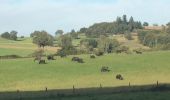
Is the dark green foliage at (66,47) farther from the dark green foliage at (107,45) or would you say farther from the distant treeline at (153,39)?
the distant treeline at (153,39)

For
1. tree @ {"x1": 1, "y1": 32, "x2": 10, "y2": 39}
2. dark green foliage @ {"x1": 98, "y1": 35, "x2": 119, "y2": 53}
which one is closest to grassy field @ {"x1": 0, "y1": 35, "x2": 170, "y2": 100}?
dark green foliage @ {"x1": 98, "y1": 35, "x2": 119, "y2": 53}

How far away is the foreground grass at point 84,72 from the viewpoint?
7162 centimetres

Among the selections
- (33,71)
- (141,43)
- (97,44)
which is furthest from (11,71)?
(141,43)

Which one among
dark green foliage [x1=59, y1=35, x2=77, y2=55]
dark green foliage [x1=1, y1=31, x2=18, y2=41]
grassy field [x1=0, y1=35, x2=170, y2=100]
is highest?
dark green foliage [x1=1, y1=31, x2=18, y2=41]

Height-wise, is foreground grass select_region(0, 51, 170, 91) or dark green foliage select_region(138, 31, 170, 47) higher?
dark green foliage select_region(138, 31, 170, 47)

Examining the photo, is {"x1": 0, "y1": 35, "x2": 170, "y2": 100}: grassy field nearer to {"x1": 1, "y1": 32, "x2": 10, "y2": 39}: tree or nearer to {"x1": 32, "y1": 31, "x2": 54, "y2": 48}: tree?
{"x1": 32, "y1": 31, "x2": 54, "y2": 48}: tree

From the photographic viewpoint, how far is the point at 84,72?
273ft

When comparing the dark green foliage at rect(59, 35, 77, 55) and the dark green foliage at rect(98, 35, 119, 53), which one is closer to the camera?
the dark green foliage at rect(59, 35, 77, 55)

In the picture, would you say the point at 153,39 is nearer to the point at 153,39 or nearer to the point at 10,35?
the point at 153,39

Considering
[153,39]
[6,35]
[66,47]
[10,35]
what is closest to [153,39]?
[153,39]

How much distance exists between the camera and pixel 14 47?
14912 centimetres

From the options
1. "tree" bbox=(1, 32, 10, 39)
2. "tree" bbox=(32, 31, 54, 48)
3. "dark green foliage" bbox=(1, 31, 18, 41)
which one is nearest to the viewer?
"tree" bbox=(32, 31, 54, 48)

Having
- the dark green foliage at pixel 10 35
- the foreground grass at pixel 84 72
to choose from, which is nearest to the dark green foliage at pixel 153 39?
the dark green foliage at pixel 10 35

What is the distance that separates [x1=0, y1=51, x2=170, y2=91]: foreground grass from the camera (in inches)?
2820
